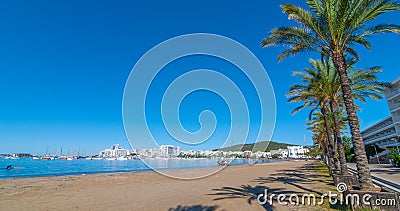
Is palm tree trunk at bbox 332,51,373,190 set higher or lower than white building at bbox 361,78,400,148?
lower

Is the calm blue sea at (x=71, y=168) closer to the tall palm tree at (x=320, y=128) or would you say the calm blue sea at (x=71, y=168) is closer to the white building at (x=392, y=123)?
the tall palm tree at (x=320, y=128)

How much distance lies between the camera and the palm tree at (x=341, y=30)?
744 cm

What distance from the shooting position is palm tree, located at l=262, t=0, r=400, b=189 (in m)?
7.44

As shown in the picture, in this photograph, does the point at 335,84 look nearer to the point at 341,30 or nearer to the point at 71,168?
the point at 341,30

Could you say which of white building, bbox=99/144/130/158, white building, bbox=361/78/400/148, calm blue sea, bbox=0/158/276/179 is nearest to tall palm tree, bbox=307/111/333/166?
white building, bbox=361/78/400/148

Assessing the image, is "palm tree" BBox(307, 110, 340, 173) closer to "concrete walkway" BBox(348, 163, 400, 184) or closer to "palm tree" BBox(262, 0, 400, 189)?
"concrete walkway" BBox(348, 163, 400, 184)

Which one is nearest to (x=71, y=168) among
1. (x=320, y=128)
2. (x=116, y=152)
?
(x=320, y=128)

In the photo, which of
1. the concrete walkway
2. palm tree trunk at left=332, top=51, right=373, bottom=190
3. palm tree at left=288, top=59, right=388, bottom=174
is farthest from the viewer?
the concrete walkway

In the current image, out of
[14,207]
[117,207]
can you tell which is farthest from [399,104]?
[14,207]

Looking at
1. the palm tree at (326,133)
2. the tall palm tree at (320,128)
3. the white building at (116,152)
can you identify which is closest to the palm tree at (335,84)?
the palm tree at (326,133)

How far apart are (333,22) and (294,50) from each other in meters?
2.11

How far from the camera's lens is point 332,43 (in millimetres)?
8297

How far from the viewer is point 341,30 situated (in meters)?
7.99

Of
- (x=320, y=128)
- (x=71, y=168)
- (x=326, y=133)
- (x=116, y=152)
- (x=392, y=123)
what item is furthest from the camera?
(x=116, y=152)
